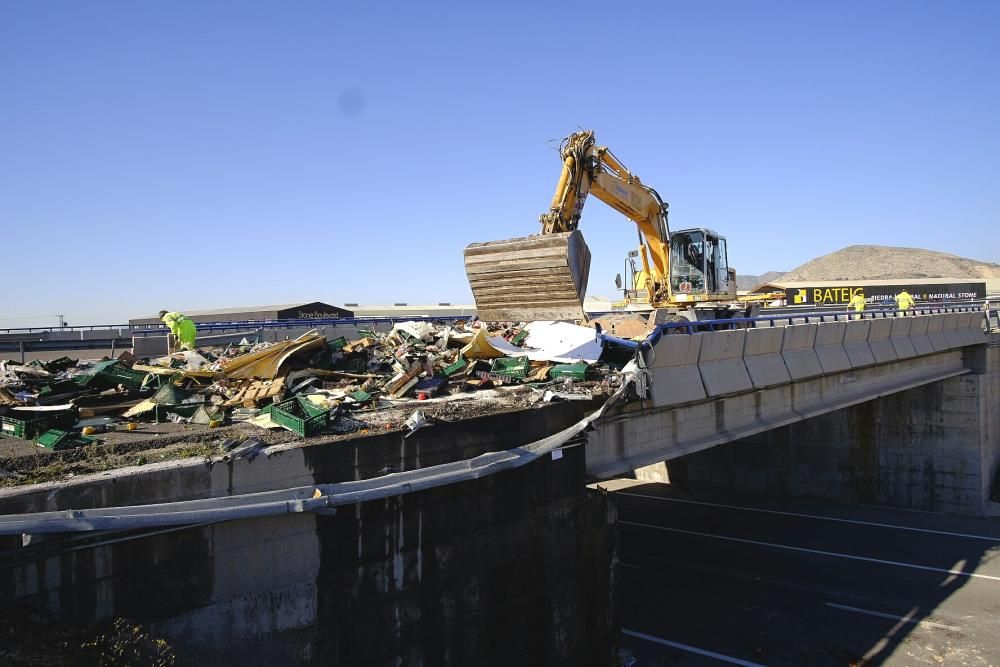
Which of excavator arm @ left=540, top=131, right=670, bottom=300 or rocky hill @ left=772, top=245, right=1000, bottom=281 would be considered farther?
rocky hill @ left=772, top=245, right=1000, bottom=281

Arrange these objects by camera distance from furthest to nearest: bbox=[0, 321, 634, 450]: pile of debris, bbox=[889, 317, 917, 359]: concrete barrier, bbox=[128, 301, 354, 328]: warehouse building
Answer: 1. bbox=[128, 301, 354, 328]: warehouse building
2. bbox=[889, 317, 917, 359]: concrete barrier
3. bbox=[0, 321, 634, 450]: pile of debris

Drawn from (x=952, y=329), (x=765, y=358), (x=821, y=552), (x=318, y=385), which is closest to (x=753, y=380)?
(x=765, y=358)

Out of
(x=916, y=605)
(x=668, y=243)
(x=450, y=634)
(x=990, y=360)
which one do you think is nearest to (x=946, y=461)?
(x=990, y=360)

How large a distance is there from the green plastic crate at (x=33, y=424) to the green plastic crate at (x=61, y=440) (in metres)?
0.24

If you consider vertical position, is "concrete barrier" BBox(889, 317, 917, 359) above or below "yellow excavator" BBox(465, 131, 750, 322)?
below

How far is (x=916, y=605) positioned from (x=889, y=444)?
939 cm

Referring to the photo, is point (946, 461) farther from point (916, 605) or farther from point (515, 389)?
point (515, 389)

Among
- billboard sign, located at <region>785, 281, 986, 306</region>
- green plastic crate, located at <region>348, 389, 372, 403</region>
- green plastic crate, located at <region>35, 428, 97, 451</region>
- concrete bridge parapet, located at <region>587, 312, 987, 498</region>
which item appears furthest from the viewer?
billboard sign, located at <region>785, 281, 986, 306</region>

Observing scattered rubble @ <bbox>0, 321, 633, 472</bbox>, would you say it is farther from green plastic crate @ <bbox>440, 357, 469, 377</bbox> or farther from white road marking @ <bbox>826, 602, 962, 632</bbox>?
white road marking @ <bbox>826, 602, 962, 632</bbox>

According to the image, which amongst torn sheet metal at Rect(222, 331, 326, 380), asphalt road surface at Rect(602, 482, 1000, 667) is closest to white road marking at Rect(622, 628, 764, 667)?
asphalt road surface at Rect(602, 482, 1000, 667)

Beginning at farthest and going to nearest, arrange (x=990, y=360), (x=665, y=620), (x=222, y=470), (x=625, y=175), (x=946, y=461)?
1. (x=990, y=360)
2. (x=946, y=461)
3. (x=625, y=175)
4. (x=665, y=620)
5. (x=222, y=470)

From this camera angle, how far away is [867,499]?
71.1ft

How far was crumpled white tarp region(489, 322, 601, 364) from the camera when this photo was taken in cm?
1013

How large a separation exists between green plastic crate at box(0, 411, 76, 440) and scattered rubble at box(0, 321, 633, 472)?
10 millimetres
